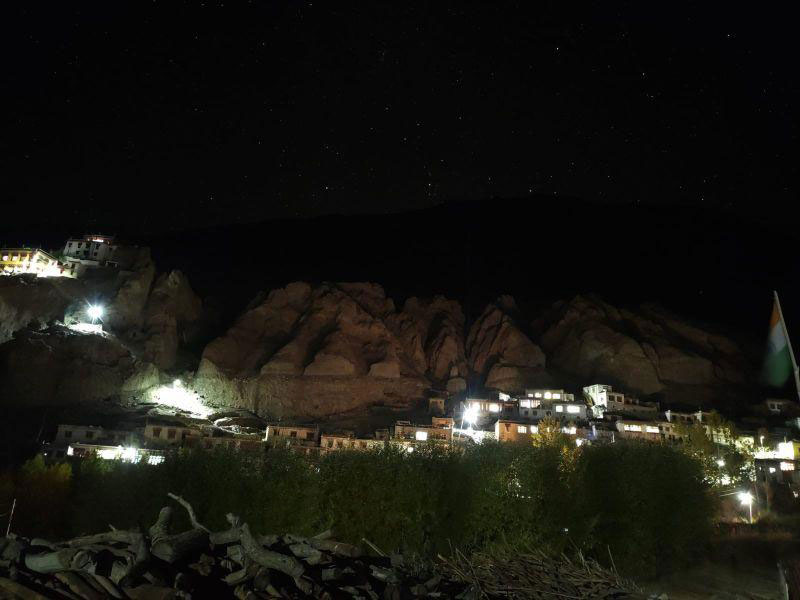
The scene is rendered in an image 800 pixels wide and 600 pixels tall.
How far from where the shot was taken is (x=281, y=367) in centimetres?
8062

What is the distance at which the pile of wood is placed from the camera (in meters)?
6.27

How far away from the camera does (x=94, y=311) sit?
8456 cm

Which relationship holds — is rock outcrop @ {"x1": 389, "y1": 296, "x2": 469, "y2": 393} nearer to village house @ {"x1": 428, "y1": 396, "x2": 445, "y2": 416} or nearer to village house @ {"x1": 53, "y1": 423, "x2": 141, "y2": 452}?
village house @ {"x1": 428, "y1": 396, "x2": 445, "y2": 416}

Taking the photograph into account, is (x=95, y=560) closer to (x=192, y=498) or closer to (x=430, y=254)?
(x=192, y=498)

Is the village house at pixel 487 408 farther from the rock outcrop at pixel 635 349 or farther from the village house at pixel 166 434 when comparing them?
the village house at pixel 166 434

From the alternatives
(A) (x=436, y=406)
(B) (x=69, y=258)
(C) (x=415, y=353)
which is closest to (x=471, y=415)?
(A) (x=436, y=406)

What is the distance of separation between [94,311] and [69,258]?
20.7 metres

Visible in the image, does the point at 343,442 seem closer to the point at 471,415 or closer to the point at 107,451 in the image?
the point at 471,415

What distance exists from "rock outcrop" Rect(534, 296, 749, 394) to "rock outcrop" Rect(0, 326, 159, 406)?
64752 millimetres

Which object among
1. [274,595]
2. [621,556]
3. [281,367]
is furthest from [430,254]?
[274,595]

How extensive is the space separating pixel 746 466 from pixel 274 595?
6647cm

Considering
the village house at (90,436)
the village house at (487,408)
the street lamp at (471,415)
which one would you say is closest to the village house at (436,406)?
the village house at (487,408)

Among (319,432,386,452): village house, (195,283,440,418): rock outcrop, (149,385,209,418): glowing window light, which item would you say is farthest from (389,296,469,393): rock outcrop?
(149,385,209,418): glowing window light

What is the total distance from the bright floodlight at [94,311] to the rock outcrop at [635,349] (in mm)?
71535
